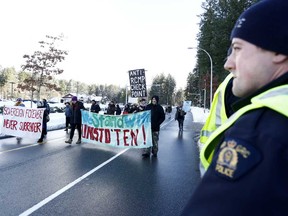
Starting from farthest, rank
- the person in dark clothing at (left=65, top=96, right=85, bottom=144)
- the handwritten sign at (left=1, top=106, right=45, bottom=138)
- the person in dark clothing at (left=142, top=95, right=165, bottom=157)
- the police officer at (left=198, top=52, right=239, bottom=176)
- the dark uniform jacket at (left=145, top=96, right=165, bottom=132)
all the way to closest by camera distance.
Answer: the handwritten sign at (left=1, top=106, right=45, bottom=138) < the person in dark clothing at (left=65, top=96, right=85, bottom=144) < the dark uniform jacket at (left=145, top=96, right=165, bottom=132) < the person in dark clothing at (left=142, top=95, right=165, bottom=157) < the police officer at (left=198, top=52, right=239, bottom=176)

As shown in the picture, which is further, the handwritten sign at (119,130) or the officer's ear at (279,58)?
the handwritten sign at (119,130)

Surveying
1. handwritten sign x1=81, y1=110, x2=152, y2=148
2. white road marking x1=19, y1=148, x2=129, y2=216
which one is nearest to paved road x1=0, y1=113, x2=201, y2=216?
white road marking x1=19, y1=148, x2=129, y2=216

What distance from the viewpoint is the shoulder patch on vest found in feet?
2.74

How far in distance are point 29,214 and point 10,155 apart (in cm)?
578

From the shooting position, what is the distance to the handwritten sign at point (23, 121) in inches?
576

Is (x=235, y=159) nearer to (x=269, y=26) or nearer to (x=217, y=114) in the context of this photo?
(x=269, y=26)

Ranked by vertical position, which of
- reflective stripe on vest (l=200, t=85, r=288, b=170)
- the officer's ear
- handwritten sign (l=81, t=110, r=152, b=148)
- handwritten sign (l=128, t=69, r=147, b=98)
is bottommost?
handwritten sign (l=81, t=110, r=152, b=148)

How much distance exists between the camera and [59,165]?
8992 mm

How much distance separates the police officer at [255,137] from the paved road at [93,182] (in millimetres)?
4511

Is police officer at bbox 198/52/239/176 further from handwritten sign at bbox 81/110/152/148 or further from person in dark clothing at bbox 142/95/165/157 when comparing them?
person in dark clothing at bbox 142/95/165/157

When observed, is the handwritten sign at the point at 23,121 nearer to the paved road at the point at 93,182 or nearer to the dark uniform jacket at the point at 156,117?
the paved road at the point at 93,182

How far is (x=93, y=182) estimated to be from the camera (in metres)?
7.23

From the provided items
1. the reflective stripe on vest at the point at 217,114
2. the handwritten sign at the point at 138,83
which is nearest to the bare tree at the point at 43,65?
the handwritten sign at the point at 138,83

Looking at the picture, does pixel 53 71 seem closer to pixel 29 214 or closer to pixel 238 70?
pixel 29 214
